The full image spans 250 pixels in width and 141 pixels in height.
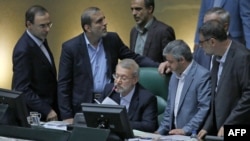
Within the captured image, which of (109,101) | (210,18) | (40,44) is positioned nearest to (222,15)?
(210,18)

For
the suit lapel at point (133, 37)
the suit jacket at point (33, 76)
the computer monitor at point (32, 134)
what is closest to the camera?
the computer monitor at point (32, 134)

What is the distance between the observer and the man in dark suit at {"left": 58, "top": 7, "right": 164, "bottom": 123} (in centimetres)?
590

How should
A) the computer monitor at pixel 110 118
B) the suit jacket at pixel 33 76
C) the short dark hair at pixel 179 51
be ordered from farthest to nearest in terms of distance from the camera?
the suit jacket at pixel 33 76
the short dark hair at pixel 179 51
the computer monitor at pixel 110 118

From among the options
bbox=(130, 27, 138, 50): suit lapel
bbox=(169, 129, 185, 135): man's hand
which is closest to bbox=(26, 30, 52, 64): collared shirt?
bbox=(130, 27, 138, 50): suit lapel

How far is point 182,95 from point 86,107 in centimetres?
116

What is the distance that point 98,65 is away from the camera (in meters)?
6.00

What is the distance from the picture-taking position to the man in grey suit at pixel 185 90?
510 cm

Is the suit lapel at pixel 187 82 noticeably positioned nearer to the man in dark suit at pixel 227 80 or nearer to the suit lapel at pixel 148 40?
the man in dark suit at pixel 227 80

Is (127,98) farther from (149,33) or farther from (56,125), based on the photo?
(149,33)

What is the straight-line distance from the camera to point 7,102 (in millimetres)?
4539

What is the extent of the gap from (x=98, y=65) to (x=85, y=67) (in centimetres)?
15

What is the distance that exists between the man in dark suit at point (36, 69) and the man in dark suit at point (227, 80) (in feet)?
5.71

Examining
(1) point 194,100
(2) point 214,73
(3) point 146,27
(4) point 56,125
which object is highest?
(3) point 146,27

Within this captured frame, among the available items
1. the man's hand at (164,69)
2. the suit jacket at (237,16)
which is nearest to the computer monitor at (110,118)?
the man's hand at (164,69)
